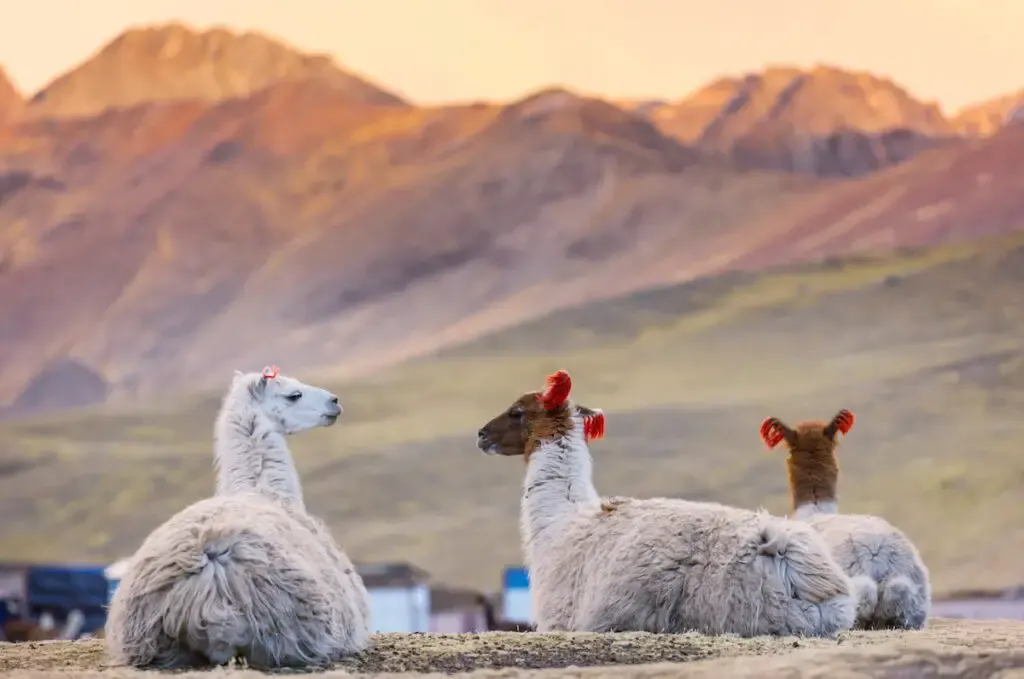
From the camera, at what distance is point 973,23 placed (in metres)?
21.3

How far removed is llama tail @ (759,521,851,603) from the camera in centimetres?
562

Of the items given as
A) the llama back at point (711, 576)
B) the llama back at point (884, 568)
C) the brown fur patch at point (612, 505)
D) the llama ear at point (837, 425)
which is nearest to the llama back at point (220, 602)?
the llama back at point (711, 576)

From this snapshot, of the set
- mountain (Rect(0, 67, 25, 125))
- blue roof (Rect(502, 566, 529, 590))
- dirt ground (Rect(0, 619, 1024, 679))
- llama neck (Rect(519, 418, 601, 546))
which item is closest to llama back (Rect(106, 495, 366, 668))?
dirt ground (Rect(0, 619, 1024, 679))

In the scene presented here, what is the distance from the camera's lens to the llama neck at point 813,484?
7.48 m

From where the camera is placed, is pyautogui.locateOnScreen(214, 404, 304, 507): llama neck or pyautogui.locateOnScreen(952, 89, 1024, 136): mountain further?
pyautogui.locateOnScreen(952, 89, 1024, 136): mountain

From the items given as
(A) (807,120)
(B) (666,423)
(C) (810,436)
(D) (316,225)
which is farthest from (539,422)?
(A) (807,120)

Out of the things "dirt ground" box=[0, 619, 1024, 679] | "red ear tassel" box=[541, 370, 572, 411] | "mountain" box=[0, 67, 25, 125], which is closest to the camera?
"dirt ground" box=[0, 619, 1024, 679]

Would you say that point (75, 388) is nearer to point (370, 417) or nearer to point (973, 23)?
Result: point (370, 417)

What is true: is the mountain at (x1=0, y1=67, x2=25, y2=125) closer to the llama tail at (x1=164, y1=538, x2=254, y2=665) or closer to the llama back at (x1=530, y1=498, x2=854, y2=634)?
the llama back at (x1=530, y1=498, x2=854, y2=634)

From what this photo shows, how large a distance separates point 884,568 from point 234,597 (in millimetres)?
3283

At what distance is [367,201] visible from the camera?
24.3 meters

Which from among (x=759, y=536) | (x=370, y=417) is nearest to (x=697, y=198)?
(x=370, y=417)

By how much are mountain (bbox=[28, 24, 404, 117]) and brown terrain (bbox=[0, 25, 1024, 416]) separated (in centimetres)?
4

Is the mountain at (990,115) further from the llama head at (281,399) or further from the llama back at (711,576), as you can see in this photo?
the llama head at (281,399)
